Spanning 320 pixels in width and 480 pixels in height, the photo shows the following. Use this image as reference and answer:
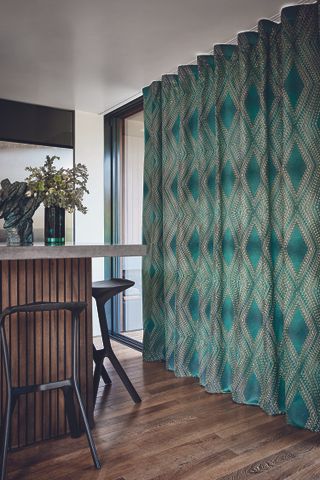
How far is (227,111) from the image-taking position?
2.91 meters

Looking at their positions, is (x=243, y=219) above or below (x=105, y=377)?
above

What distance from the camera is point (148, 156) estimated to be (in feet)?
12.3

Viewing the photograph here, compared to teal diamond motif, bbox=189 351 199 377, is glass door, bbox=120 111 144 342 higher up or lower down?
higher up

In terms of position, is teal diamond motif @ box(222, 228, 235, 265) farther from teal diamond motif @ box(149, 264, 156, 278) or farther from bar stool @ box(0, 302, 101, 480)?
bar stool @ box(0, 302, 101, 480)

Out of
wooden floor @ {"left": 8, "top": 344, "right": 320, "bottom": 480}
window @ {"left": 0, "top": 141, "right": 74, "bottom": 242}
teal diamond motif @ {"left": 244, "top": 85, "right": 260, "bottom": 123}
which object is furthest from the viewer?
window @ {"left": 0, "top": 141, "right": 74, "bottom": 242}

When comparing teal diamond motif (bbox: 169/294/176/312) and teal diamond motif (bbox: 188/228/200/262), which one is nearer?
teal diamond motif (bbox: 188/228/200/262)

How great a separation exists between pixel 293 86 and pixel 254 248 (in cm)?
101

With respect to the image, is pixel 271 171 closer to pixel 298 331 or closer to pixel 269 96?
pixel 269 96

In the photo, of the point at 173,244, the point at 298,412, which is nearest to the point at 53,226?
the point at 173,244

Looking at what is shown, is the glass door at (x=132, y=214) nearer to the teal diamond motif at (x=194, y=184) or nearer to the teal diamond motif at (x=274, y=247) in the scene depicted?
the teal diamond motif at (x=194, y=184)

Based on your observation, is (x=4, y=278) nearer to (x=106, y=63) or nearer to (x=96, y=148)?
(x=106, y=63)

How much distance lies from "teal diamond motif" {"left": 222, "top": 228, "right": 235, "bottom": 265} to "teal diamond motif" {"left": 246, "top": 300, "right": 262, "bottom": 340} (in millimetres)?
373

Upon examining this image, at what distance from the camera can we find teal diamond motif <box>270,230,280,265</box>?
2.60 m

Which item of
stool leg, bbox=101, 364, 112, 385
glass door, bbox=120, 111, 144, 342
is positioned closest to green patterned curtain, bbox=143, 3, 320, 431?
stool leg, bbox=101, 364, 112, 385
